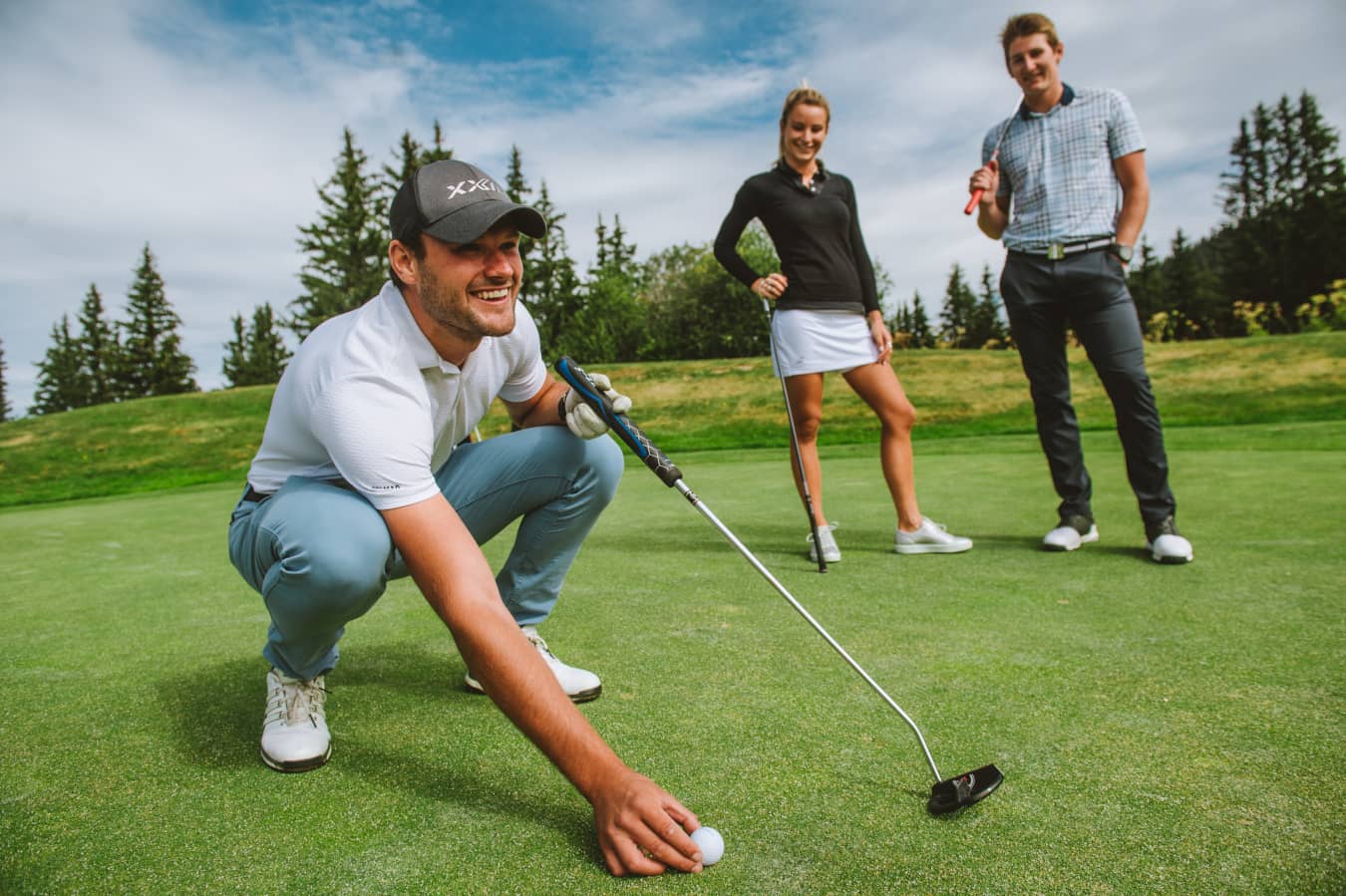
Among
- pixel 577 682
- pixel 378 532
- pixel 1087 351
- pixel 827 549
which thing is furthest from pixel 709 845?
pixel 1087 351

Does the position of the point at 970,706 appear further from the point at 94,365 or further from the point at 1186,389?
the point at 94,365

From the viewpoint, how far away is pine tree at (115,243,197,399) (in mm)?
51094

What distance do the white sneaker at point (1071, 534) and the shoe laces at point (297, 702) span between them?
2953 mm

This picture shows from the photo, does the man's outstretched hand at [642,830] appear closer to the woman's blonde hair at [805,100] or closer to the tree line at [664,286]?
the woman's blonde hair at [805,100]

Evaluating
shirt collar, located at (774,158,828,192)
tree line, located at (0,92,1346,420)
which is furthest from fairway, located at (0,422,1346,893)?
tree line, located at (0,92,1346,420)

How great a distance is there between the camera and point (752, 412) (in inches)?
578

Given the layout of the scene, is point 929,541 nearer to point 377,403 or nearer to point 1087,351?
point 1087,351

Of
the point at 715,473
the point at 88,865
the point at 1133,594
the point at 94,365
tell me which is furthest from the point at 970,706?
the point at 94,365

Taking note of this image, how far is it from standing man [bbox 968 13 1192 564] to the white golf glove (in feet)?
7.76

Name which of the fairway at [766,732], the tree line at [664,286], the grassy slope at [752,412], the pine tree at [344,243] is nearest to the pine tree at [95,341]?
the tree line at [664,286]

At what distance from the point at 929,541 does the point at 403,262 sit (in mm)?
2690

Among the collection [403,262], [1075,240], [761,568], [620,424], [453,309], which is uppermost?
[1075,240]

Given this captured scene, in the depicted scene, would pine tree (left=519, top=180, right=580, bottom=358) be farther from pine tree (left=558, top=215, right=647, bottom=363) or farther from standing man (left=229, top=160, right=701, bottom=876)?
standing man (left=229, top=160, right=701, bottom=876)

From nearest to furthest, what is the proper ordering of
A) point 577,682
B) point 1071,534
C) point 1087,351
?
point 577,682
point 1071,534
point 1087,351
